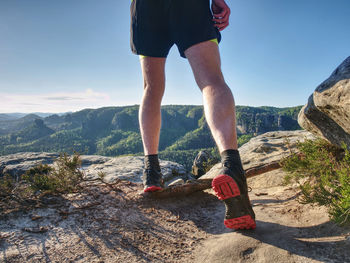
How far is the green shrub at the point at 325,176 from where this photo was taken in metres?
1.35

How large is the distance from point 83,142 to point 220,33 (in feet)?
489


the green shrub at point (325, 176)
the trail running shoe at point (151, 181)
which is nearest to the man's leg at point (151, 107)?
the trail running shoe at point (151, 181)

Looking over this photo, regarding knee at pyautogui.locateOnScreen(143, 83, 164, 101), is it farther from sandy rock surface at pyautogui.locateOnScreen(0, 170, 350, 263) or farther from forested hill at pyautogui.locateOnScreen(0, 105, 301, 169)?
forested hill at pyautogui.locateOnScreen(0, 105, 301, 169)

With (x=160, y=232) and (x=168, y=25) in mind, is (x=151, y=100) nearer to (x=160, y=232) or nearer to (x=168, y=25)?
(x=168, y=25)

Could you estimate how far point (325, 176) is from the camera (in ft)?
5.84

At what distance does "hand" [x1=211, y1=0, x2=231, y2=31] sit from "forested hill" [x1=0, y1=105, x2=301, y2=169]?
9662 cm

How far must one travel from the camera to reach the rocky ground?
123 centimetres

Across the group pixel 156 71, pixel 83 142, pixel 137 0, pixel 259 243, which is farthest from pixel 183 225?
pixel 83 142

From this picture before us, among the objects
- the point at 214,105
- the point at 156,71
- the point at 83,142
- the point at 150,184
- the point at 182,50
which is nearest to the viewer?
the point at 214,105

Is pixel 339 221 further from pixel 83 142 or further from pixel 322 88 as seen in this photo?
pixel 83 142

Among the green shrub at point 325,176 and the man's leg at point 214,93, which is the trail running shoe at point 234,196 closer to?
the man's leg at point 214,93

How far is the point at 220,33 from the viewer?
2096 millimetres

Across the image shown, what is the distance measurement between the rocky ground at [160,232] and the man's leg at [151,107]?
1.38 ft

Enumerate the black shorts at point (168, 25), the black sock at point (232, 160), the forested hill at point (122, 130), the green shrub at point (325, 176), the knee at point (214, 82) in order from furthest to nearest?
the forested hill at point (122, 130) → the black shorts at point (168, 25) → the knee at point (214, 82) → the black sock at point (232, 160) → the green shrub at point (325, 176)
